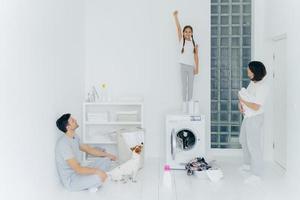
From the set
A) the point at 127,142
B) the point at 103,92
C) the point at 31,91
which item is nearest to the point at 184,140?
the point at 127,142

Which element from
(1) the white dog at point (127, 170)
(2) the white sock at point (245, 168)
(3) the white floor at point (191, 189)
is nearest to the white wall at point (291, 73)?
(3) the white floor at point (191, 189)

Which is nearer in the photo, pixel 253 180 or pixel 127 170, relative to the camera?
pixel 253 180

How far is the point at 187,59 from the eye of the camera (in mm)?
5680

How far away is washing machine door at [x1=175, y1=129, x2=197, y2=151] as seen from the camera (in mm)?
5266

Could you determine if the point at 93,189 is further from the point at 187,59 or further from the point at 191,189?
the point at 187,59

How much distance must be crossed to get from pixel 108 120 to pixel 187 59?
4.72ft

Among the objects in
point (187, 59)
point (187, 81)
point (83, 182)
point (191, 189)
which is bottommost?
point (191, 189)

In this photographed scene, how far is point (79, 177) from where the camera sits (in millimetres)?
4184

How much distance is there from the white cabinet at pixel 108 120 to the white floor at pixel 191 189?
893mm

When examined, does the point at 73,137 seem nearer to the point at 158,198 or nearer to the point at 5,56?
the point at 158,198

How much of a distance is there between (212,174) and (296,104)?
124 cm

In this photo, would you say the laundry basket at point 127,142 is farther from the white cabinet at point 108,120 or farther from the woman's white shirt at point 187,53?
the woman's white shirt at point 187,53

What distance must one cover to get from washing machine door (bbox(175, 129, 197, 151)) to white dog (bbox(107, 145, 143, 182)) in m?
0.74

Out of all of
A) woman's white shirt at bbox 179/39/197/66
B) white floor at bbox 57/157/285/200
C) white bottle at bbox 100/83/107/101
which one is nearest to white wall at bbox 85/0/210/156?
white bottle at bbox 100/83/107/101
